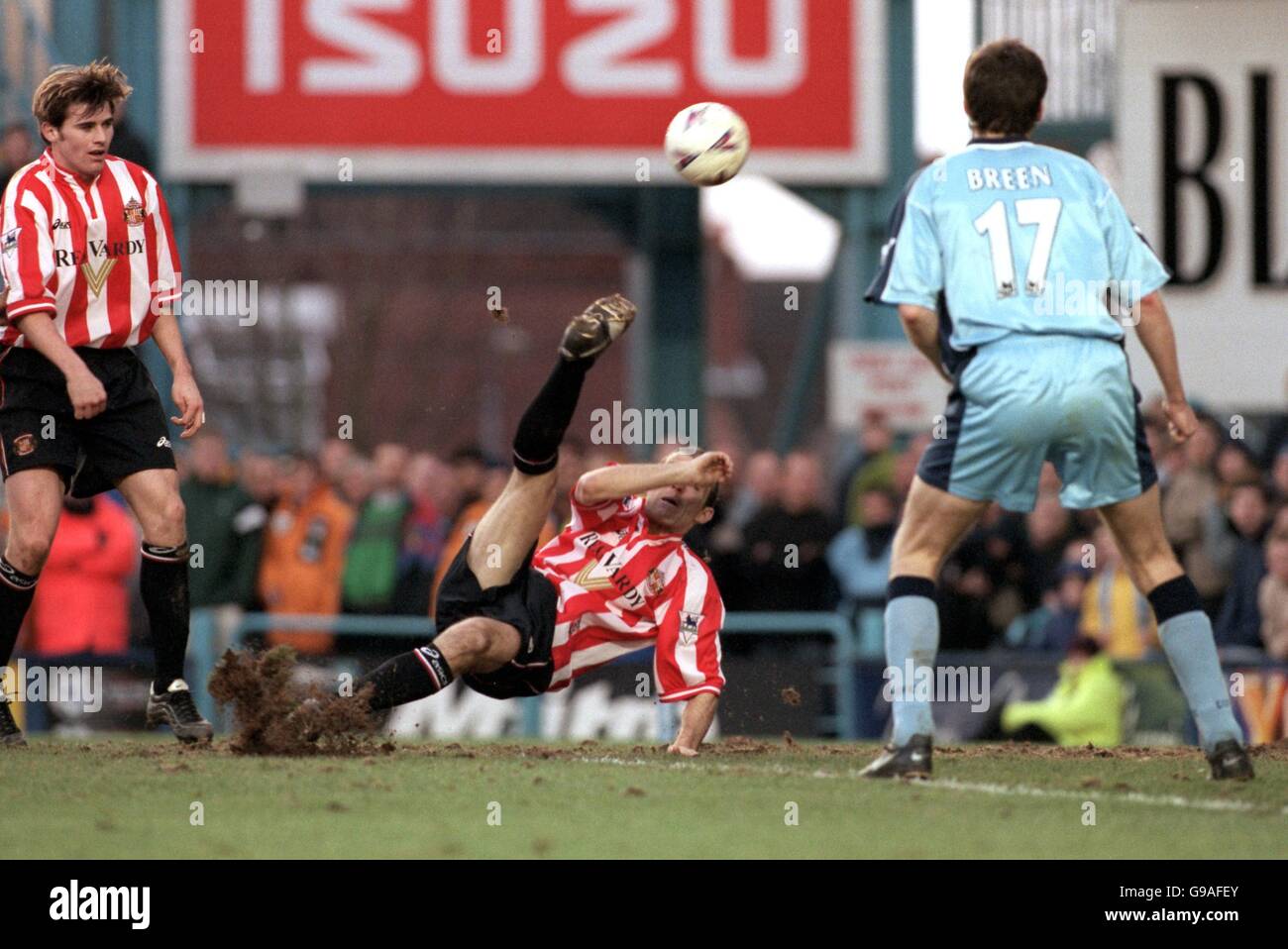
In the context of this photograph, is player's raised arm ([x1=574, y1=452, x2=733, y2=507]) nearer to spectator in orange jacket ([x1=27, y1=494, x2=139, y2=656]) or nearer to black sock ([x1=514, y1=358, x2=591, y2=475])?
black sock ([x1=514, y1=358, x2=591, y2=475])

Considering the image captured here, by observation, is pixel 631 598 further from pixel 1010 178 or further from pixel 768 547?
pixel 768 547

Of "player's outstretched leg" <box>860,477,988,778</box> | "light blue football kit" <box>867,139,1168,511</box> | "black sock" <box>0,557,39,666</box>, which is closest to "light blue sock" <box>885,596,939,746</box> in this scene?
"player's outstretched leg" <box>860,477,988,778</box>

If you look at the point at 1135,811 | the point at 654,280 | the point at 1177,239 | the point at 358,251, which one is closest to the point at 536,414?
the point at 1135,811

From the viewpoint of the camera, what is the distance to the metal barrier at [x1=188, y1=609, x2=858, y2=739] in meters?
14.1

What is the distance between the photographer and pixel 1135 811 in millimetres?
6578

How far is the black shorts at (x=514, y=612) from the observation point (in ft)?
26.7

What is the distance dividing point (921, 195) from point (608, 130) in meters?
10.6

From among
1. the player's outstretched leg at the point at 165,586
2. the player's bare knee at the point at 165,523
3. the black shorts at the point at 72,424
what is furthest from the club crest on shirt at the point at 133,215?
the player's bare knee at the point at 165,523

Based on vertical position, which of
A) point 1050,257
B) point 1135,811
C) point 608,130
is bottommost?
point 1135,811

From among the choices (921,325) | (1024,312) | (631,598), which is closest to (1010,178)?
(1024,312)

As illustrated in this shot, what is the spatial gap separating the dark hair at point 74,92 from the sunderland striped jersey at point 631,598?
2.30 meters

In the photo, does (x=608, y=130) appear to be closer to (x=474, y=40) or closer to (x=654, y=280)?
(x=474, y=40)

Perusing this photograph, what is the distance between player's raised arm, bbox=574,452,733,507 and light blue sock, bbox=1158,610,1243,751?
169cm

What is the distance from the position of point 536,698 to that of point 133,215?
22.0 feet
